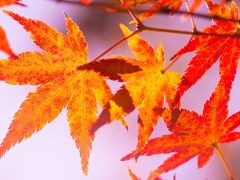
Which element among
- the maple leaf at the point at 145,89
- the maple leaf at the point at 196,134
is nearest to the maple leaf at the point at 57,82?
the maple leaf at the point at 145,89

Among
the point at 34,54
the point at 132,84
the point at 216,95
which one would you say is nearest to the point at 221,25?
the point at 216,95

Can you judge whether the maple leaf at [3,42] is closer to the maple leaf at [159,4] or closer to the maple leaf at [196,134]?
the maple leaf at [159,4]

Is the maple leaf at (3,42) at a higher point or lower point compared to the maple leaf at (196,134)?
higher

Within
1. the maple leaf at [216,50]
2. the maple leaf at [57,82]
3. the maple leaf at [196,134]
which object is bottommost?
the maple leaf at [196,134]

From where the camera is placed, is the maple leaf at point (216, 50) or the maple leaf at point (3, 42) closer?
the maple leaf at point (3, 42)

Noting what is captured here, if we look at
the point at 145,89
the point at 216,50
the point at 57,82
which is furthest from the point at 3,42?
the point at 216,50

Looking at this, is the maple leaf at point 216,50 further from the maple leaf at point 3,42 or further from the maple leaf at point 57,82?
the maple leaf at point 3,42

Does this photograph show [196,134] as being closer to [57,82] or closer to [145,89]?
[145,89]
